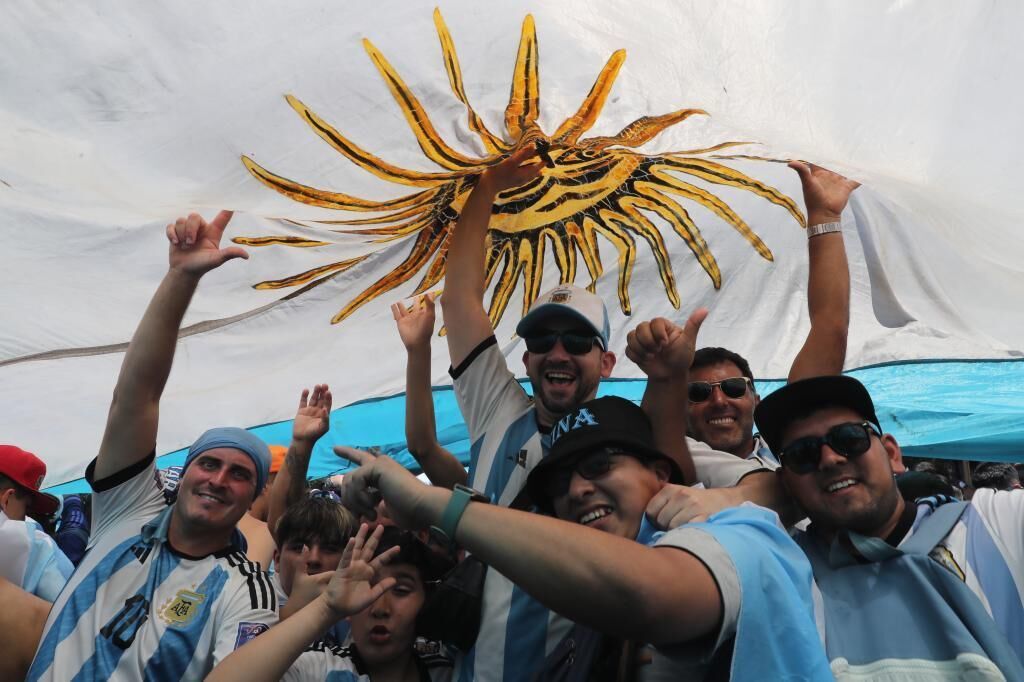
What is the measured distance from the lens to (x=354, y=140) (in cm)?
262

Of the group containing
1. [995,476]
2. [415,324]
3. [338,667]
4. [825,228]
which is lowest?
[338,667]

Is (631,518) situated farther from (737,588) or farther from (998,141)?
(998,141)

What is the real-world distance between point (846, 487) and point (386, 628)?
1.14 m

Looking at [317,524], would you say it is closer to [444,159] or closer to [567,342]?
[567,342]

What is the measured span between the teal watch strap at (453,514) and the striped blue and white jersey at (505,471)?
788 mm

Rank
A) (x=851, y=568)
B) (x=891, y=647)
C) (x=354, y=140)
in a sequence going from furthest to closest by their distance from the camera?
(x=354, y=140) → (x=851, y=568) → (x=891, y=647)

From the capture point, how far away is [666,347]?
1.84 m

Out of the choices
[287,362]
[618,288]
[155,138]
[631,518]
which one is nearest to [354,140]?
[155,138]

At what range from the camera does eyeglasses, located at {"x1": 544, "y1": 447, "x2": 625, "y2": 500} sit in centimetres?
156

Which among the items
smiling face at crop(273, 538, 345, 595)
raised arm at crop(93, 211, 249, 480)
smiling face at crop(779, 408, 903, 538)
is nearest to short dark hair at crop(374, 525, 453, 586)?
smiling face at crop(273, 538, 345, 595)

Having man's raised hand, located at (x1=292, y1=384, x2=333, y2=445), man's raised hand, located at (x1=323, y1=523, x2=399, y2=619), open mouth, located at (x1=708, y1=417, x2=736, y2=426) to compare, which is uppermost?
open mouth, located at (x1=708, y1=417, x2=736, y2=426)

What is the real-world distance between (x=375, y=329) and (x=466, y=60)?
1084mm

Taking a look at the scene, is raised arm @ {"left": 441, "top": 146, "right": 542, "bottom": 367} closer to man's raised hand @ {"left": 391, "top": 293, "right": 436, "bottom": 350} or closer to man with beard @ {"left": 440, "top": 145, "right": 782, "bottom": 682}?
man with beard @ {"left": 440, "top": 145, "right": 782, "bottom": 682}

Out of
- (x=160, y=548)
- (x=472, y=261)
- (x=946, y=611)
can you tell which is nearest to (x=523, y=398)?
(x=472, y=261)
